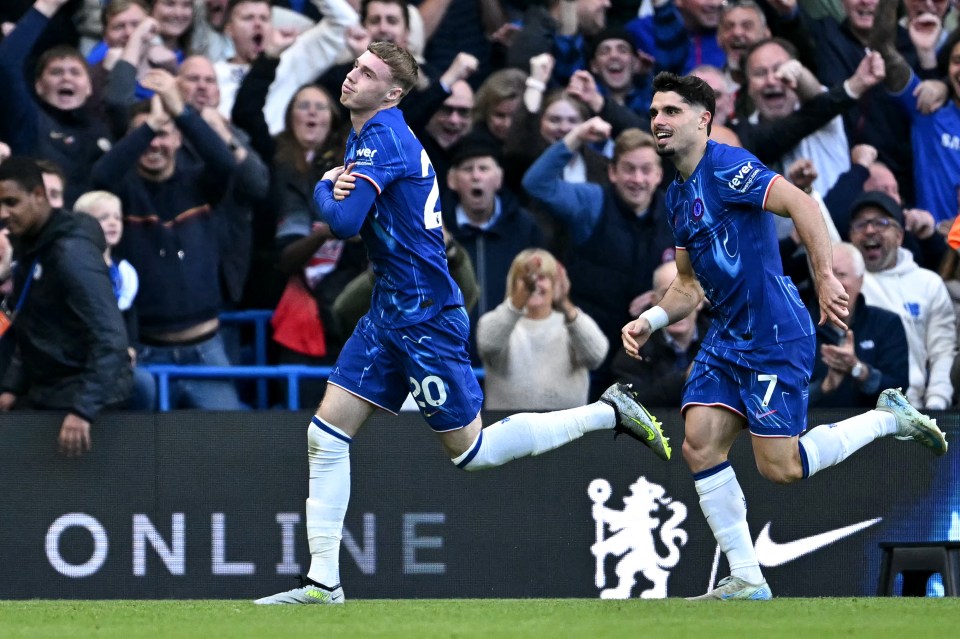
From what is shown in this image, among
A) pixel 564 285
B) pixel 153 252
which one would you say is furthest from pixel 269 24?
pixel 564 285

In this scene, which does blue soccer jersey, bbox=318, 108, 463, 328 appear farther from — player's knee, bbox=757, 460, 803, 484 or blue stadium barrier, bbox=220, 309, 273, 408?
blue stadium barrier, bbox=220, 309, 273, 408

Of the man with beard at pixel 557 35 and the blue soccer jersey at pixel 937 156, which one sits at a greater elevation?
the man with beard at pixel 557 35

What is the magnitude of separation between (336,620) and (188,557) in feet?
10.4

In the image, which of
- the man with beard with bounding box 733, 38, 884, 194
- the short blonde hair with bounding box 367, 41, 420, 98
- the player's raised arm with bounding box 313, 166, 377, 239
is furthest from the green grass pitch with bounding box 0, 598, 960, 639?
the man with beard with bounding box 733, 38, 884, 194

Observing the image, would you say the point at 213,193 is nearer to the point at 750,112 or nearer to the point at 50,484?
the point at 50,484

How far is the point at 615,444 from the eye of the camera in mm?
9438

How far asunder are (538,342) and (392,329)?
9.52ft

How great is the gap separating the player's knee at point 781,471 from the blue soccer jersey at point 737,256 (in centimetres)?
55

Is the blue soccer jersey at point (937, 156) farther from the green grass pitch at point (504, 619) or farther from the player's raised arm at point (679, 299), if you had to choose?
the green grass pitch at point (504, 619)

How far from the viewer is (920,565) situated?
848 centimetres

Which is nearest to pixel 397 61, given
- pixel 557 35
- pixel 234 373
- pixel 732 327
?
pixel 732 327

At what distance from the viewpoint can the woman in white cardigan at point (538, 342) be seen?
9.61 m

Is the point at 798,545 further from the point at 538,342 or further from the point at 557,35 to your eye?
the point at 557,35

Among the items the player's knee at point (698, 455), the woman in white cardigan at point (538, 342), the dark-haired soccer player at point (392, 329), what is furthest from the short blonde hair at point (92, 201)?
the player's knee at point (698, 455)
